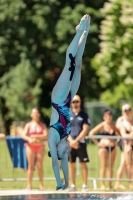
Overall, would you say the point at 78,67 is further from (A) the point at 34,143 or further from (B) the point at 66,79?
(A) the point at 34,143

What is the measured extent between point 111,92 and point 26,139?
2271 cm

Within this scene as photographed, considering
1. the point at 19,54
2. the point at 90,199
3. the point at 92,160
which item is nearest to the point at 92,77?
the point at 19,54

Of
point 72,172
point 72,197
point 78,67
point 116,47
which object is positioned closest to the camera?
point 78,67

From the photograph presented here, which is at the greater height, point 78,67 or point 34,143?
point 78,67

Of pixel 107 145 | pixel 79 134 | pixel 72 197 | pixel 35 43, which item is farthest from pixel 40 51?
pixel 72 197

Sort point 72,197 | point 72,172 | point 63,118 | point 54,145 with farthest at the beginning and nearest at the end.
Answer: point 72,172, point 72,197, point 63,118, point 54,145

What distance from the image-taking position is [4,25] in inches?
1389

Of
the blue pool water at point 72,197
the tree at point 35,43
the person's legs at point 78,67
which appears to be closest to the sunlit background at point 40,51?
the tree at point 35,43

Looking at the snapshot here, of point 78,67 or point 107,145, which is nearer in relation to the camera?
point 78,67

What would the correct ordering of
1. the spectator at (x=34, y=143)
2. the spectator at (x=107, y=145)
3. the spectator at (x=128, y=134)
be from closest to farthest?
the spectator at (x=34, y=143) < the spectator at (x=128, y=134) < the spectator at (x=107, y=145)

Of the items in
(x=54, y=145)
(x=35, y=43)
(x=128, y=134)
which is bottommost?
(x=35, y=43)

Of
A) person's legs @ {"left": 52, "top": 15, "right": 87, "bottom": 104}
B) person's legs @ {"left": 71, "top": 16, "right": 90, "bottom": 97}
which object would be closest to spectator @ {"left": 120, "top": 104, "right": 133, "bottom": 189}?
person's legs @ {"left": 71, "top": 16, "right": 90, "bottom": 97}

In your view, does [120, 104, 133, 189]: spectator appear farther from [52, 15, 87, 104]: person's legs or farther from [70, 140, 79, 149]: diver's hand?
[52, 15, 87, 104]: person's legs

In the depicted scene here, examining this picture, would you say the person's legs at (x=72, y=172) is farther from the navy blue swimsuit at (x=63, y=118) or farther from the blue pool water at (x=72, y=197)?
the navy blue swimsuit at (x=63, y=118)
